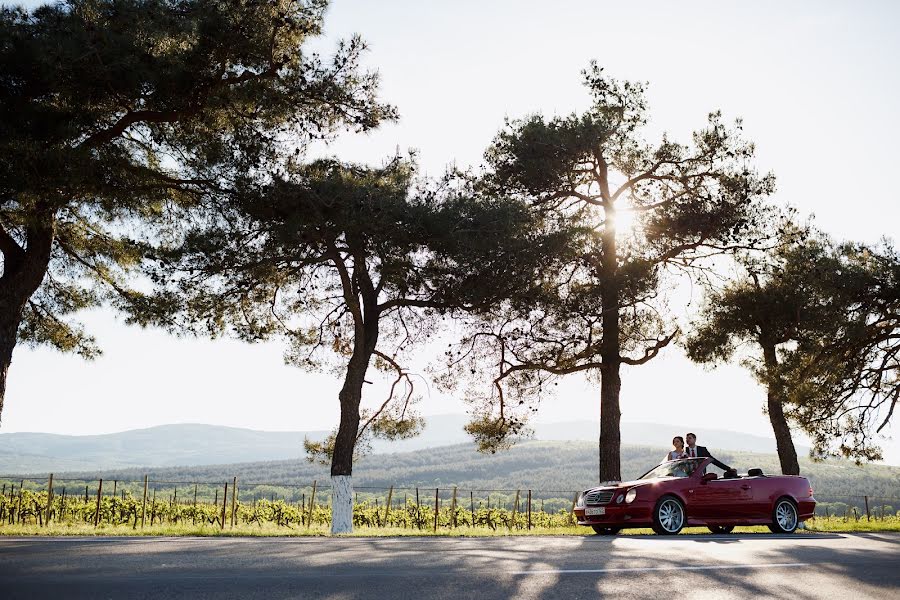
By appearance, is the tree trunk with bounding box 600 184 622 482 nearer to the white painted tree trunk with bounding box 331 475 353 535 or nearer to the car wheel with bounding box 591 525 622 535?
the car wheel with bounding box 591 525 622 535

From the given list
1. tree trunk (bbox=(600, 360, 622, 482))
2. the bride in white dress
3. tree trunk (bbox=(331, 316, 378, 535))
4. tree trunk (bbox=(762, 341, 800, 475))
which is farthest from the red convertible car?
tree trunk (bbox=(762, 341, 800, 475))

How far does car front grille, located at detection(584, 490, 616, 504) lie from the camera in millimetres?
15031

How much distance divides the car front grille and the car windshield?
3.34 ft

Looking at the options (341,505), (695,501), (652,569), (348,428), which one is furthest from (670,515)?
A: (348,428)

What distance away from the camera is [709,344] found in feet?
80.0

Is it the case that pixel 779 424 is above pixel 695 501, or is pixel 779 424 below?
above

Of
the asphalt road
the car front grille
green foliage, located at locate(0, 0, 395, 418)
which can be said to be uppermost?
green foliage, located at locate(0, 0, 395, 418)

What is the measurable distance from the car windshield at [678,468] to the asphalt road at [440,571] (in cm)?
426

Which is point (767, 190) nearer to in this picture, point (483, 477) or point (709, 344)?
point (709, 344)

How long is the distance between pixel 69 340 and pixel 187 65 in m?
10.3

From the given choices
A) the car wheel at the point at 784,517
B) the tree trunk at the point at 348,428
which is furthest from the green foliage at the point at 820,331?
the tree trunk at the point at 348,428

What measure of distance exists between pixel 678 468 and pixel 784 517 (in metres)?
2.70

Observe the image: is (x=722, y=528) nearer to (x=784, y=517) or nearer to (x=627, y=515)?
(x=784, y=517)

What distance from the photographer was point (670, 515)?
14820 mm
